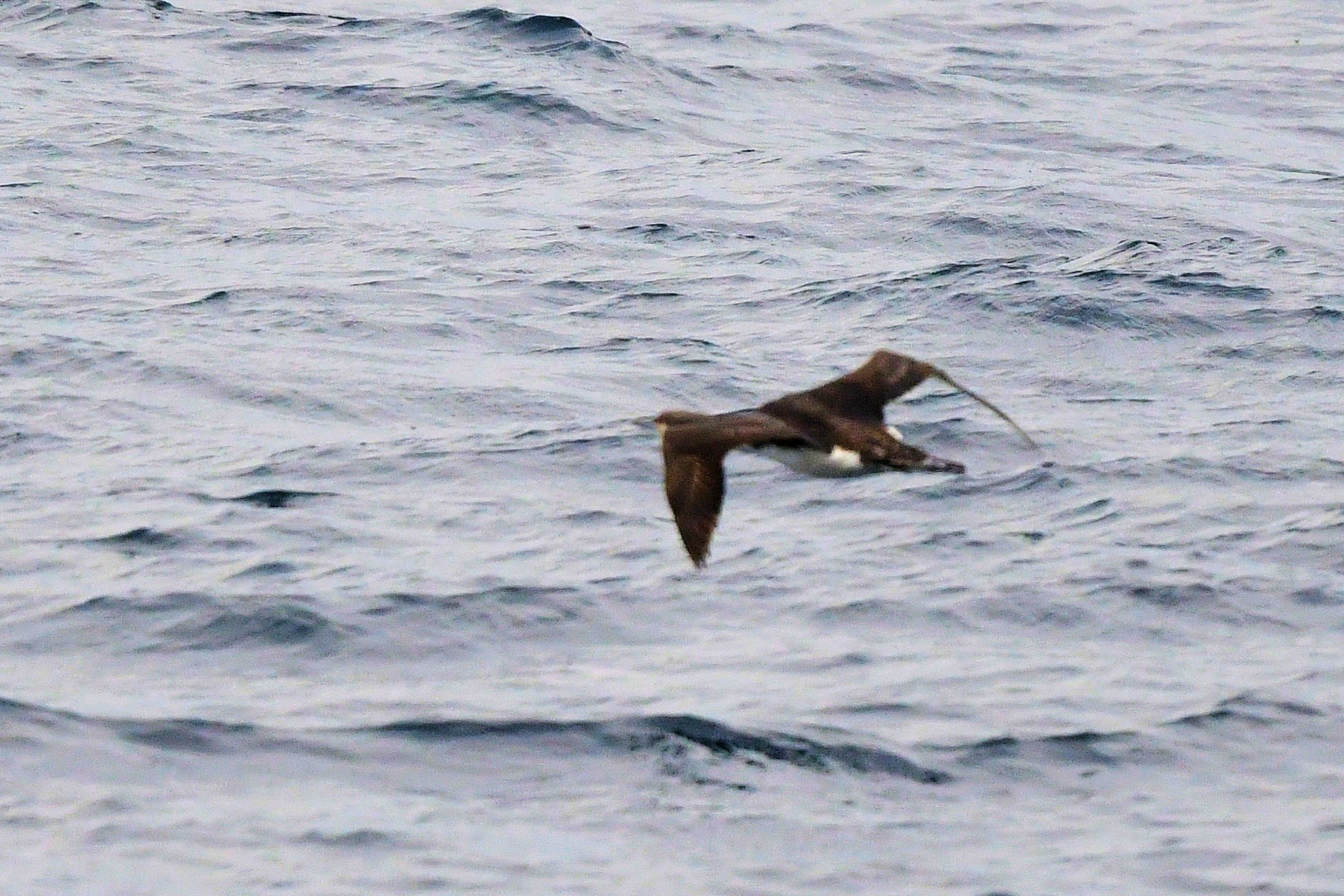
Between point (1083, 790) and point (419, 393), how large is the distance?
659 cm

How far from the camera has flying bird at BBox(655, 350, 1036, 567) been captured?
10.2 m

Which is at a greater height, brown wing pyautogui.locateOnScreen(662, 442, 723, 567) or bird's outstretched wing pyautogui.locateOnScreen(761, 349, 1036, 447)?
bird's outstretched wing pyautogui.locateOnScreen(761, 349, 1036, 447)

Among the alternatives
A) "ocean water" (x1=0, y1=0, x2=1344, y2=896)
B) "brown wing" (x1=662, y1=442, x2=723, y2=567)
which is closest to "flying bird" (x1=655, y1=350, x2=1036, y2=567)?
"brown wing" (x1=662, y1=442, x2=723, y2=567)

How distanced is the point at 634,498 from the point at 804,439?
2.93 metres

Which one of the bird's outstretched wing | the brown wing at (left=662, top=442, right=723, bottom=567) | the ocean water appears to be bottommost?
the ocean water

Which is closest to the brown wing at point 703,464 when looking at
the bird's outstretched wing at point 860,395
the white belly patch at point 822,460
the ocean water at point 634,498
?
the white belly patch at point 822,460

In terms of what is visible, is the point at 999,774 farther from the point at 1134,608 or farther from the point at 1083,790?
the point at 1134,608

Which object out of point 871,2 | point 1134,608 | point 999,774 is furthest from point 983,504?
point 871,2

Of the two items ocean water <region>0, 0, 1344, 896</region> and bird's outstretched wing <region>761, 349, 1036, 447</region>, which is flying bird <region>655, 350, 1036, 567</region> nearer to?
bird's outstretched wing <region>761, 349, 1036, 447</region>

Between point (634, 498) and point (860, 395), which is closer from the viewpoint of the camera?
point (860, 395)

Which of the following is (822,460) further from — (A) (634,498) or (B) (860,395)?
(A) (634,498)

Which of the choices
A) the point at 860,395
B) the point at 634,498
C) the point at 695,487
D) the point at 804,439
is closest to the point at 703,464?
the point at 695,487

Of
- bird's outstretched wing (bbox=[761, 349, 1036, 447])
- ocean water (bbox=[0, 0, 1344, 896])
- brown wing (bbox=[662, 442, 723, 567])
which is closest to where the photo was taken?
ocean water (bbox=[0, 0, 1344, 896])

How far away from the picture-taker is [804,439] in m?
10.4
